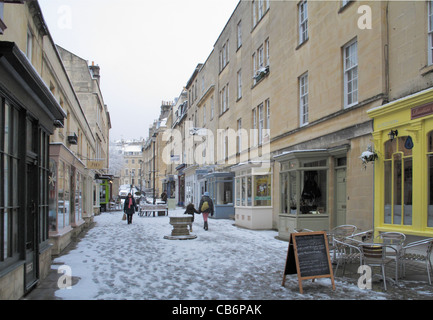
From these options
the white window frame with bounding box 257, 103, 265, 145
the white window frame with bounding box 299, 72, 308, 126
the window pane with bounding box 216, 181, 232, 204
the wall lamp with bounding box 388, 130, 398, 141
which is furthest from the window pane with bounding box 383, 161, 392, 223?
the window pane with bounding box 216, 181, 232, 204

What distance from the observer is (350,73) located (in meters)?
12.0

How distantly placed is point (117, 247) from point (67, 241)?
5.20 feet

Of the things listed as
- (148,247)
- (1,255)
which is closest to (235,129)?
(148,247)

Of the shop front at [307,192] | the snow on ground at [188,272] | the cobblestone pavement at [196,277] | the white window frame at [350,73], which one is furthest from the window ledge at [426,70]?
the snow on ground at [188,272]

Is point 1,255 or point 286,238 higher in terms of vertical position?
point 1,255

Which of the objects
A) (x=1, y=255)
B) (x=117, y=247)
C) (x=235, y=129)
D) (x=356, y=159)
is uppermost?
(x=235, y=129)

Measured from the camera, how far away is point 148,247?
12656 millimetres

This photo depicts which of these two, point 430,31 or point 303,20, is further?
point 303,20

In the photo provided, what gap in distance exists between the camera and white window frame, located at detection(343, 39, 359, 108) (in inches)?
461

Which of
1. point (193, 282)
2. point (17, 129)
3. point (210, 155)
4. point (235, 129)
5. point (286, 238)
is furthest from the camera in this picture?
point (210, 155)

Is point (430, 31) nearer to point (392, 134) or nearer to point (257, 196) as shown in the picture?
point (392, 134)

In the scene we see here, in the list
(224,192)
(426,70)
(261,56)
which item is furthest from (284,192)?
(224,192)

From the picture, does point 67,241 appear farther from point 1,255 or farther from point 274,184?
point 274,184

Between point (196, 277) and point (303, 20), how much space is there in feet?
35.5
